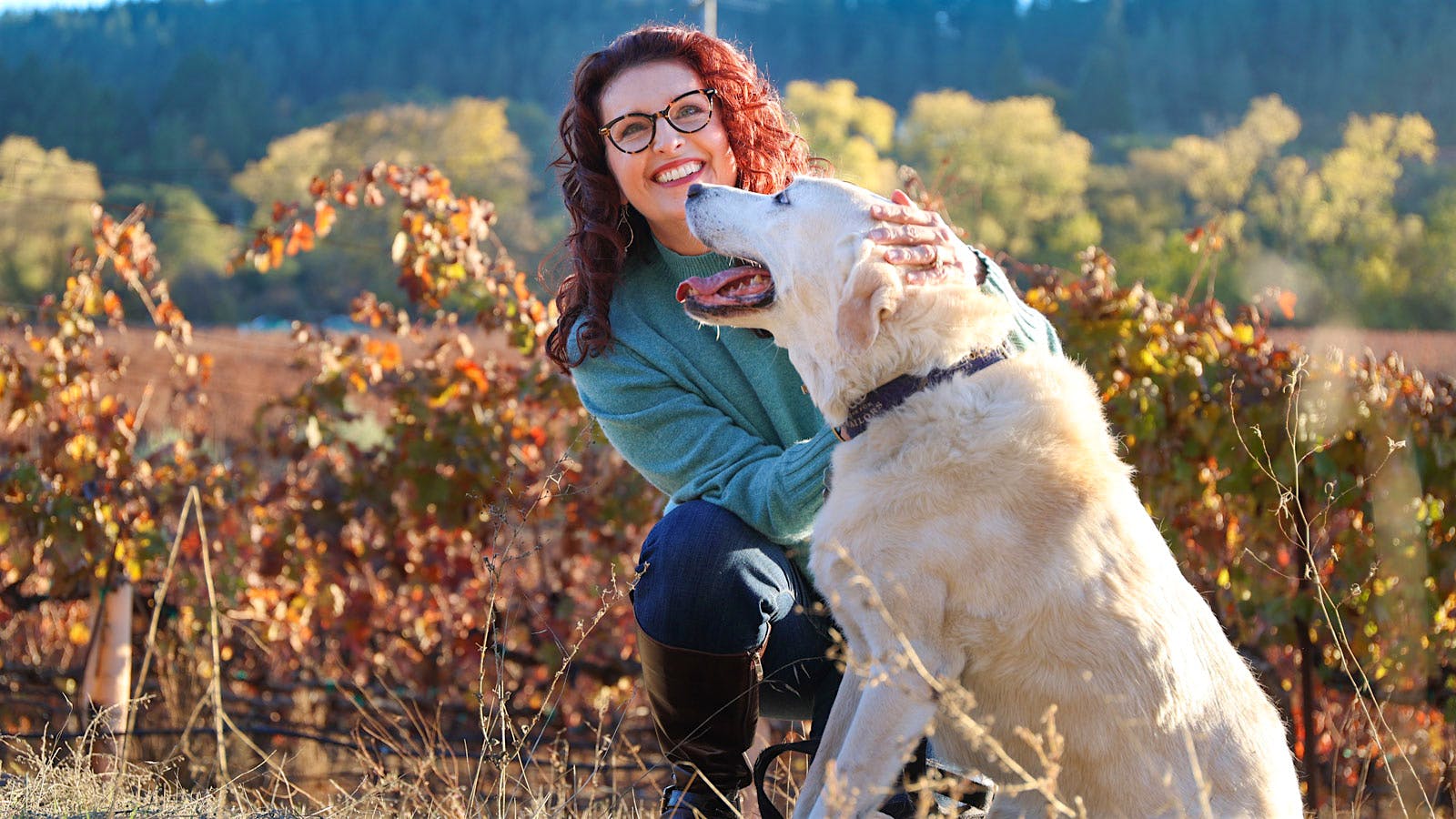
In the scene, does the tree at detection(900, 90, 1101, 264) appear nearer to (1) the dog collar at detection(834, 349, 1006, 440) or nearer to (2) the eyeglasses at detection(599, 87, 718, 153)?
(2) the eyeglasses at detection(599, 87, 718, 153)

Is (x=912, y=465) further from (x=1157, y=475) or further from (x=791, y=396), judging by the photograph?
(x=1157, y=475)

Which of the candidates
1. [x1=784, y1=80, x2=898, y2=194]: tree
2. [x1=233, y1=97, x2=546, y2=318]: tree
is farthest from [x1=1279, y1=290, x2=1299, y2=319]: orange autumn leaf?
[x1=784, y1=80, x2=898, y2=194]: tree

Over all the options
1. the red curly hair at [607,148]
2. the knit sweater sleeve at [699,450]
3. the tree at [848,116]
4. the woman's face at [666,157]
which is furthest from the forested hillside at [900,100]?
the knit sweater sleeve at [699,450]

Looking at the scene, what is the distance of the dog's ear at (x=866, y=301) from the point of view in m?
2.11

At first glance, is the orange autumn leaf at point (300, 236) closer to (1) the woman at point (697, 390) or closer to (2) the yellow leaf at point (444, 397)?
(2) the yellow leaf at point (444, 397)

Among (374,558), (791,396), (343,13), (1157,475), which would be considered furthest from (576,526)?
(343,13)

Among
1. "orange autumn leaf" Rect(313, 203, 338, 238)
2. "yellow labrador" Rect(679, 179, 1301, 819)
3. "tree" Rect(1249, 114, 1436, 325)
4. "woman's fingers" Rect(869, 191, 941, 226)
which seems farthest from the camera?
"tree" Rect(1249, 114, 1436, 325)

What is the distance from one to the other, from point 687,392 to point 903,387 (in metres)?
0.76

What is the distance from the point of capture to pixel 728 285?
2498mm

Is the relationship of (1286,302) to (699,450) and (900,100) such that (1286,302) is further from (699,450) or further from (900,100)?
(900,100)

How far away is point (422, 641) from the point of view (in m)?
4.62

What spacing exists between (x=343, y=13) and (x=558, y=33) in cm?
1287

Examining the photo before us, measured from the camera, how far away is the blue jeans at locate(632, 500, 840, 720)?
2.38 meters

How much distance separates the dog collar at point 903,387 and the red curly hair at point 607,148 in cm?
85
